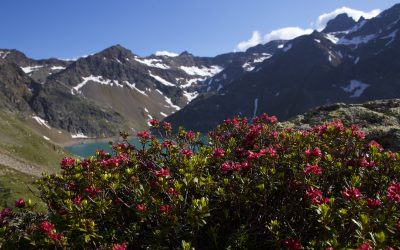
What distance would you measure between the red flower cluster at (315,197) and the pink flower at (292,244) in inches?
24.0

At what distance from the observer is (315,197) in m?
6.16

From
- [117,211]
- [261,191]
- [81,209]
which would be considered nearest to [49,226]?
[81,209]

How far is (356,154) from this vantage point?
7.98 meters

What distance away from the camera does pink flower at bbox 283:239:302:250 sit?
5.75 meters

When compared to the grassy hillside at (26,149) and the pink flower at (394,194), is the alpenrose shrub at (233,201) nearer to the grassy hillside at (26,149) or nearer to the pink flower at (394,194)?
the pink flower at (394,194)

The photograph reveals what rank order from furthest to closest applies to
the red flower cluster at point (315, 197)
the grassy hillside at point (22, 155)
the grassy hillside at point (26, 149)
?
the grassy hillside at point (26, 149), the grassy hillside at point (22, 155), the red flower cluster at point (315, 197)

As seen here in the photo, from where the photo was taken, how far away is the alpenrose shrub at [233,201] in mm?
5809

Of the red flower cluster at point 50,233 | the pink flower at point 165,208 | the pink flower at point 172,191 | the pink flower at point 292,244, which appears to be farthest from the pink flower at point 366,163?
the red flower cluster at point 50,233

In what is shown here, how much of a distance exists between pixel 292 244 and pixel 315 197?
78 centimetres

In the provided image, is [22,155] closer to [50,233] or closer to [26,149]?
[26,149]

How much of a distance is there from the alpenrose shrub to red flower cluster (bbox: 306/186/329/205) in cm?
4

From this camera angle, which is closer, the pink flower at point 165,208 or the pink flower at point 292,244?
the pink flower at point 292,244

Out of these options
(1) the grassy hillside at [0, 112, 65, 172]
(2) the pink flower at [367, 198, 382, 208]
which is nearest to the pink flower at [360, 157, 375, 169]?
(2) the pink flower at [367, 198, 382, 208]

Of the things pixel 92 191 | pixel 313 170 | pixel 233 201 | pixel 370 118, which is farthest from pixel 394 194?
pixel 370 118
